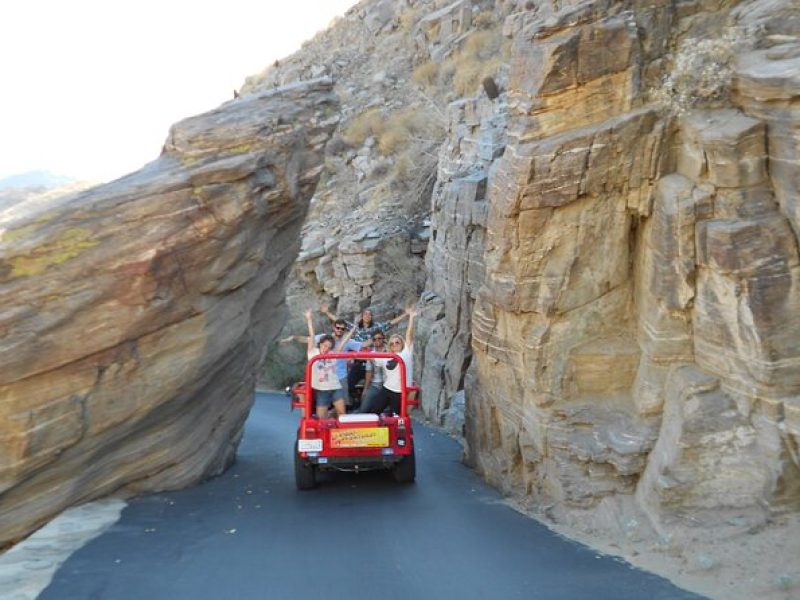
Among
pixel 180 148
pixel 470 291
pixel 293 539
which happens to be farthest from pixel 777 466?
pixel 470 291

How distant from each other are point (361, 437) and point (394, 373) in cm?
108

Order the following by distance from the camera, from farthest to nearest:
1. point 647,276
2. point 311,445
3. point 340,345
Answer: point 340,345
point 311,445
point 647,276

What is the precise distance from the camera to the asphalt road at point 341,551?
782 cm

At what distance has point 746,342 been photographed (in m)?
8.44

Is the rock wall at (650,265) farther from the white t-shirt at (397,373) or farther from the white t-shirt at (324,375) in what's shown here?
the white t-shirt at (324,375)

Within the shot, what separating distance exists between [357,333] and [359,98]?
3183 centimetres

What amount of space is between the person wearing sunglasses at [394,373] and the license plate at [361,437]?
0.75 meters

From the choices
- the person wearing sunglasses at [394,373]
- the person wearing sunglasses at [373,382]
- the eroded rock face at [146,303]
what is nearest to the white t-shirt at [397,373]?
the person wearing sunglasses at [394,373]

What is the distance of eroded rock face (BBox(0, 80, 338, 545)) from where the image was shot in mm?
10484

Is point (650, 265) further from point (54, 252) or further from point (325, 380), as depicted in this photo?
point (54, 252)

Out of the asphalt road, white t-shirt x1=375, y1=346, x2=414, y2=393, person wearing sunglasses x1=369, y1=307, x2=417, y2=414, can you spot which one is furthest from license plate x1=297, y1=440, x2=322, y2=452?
white t-shirt x1=375, y1=346, x2=414, y2=393

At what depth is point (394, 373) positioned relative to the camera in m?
12.4

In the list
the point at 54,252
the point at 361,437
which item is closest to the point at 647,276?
the point at 361,437

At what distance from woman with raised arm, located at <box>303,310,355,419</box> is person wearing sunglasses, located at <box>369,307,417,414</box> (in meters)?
0.52
